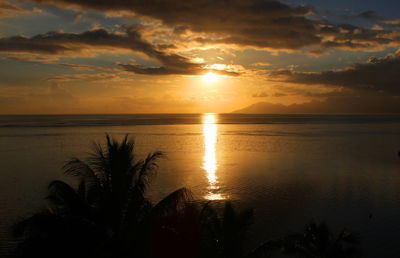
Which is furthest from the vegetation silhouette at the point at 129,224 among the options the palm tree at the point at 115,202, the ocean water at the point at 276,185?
the ocean water at the point at 276,185

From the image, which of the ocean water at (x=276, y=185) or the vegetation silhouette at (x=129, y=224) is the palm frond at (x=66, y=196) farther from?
the ocean water at (x=276, y=185)

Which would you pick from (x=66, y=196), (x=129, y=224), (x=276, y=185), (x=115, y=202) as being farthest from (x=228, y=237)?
Answer: (x=276, y=185)

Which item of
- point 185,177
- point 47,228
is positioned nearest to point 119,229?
point 47,228

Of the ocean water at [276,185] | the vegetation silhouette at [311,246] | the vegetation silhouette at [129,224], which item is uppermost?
the vegetation silhouette at [129,224]

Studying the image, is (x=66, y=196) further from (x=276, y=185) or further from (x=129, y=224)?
(x=276, y=185)

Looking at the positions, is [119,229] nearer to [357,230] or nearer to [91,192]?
[91,192]

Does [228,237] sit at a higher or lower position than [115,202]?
lower

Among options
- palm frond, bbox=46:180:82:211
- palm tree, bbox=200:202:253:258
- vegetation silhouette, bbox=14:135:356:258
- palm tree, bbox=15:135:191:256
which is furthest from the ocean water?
palm tree, bbox=15:135:191:256

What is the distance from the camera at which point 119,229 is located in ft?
36.0

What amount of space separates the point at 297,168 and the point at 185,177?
592 inches

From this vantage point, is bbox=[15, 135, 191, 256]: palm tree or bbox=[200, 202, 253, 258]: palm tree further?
bbox=[200, 202, 253, 258]: palm tree

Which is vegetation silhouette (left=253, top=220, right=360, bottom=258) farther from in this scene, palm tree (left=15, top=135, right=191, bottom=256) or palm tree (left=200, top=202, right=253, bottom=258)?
palm tree (left=15, top=135, right=191, bottom=256)

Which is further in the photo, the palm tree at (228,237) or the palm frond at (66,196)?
the palm tree at (228,237)

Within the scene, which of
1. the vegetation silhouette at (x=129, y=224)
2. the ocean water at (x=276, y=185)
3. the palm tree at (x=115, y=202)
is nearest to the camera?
the vegetation silhouette at (x=129, y=224)
